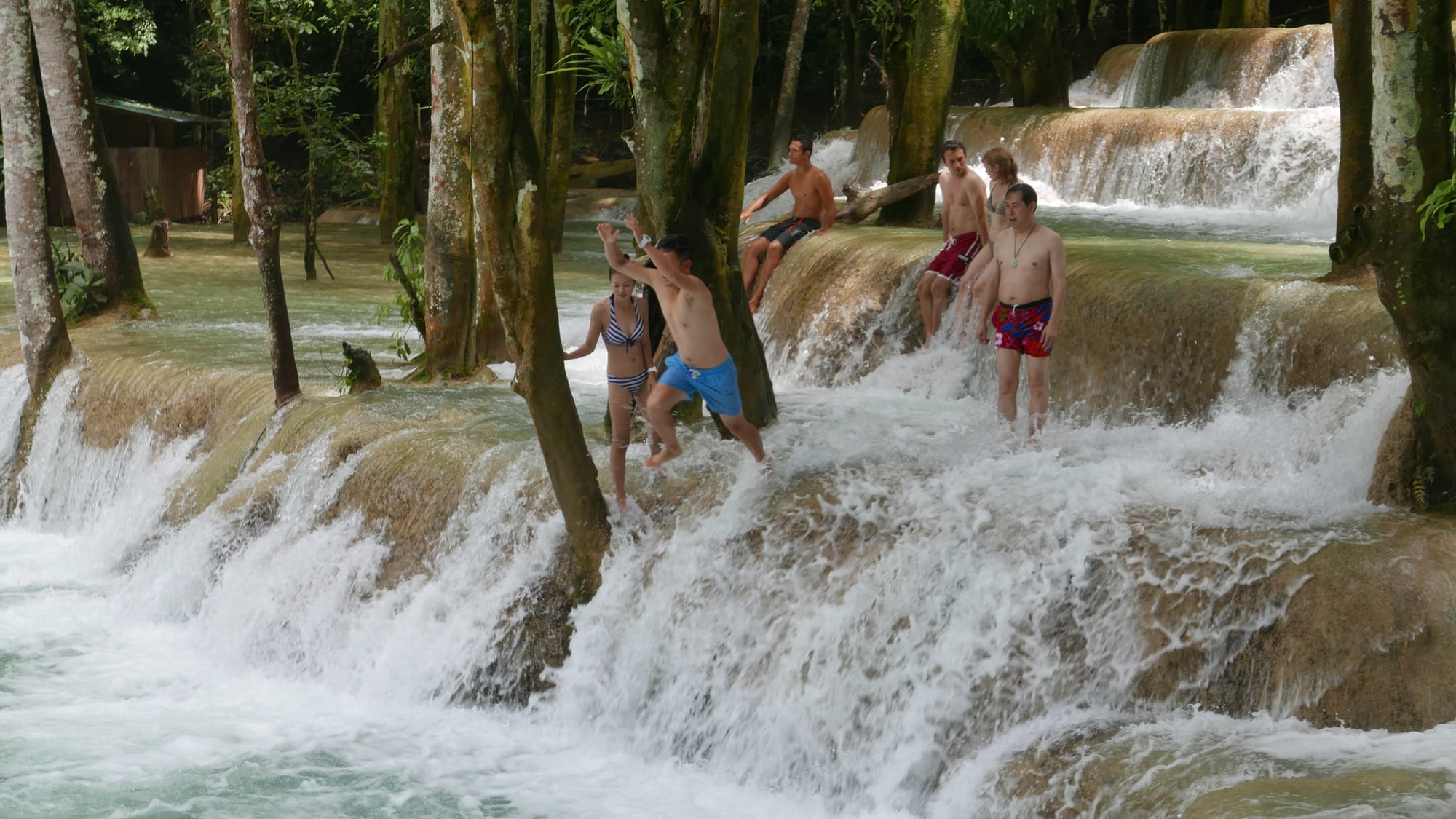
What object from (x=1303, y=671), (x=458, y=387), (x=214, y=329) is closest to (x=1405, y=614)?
(x=1303, y=671)

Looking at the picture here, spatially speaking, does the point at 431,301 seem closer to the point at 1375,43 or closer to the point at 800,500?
the point at 800,500

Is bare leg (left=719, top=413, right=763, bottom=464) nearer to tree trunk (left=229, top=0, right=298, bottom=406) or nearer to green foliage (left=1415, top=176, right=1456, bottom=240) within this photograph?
green foliage (left=1415, top=176, right=1456, bottom=240)

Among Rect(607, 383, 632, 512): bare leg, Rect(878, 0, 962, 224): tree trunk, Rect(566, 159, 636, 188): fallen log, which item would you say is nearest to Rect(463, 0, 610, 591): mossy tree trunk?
Rect(607, 383, 632, 512): bare leg

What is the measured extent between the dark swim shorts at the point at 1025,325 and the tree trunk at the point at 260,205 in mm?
4746

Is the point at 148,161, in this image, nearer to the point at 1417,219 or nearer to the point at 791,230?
the point at 791,230

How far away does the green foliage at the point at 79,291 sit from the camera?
46.9 feet

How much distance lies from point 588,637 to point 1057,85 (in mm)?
15444

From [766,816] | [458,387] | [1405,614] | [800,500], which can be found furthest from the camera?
[458,387]

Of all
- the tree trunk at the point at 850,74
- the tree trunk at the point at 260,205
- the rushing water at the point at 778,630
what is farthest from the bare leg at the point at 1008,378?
the tree trunk at the point at 850,74

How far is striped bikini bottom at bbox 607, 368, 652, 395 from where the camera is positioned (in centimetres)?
807

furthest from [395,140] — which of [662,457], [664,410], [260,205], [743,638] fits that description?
[743,638]

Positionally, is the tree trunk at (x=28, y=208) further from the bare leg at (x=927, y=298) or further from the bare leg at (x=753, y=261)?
the bare leg at (x=927, y=298)

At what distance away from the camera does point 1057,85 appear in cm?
2116

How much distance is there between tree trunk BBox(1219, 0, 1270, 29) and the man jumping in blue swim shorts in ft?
57.1
